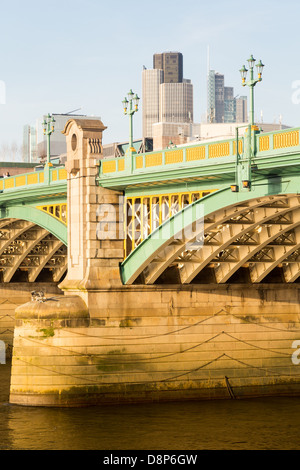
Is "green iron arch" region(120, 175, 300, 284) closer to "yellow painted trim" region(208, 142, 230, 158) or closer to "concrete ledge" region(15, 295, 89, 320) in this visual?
"yellow painted trim" region(208, 142, 230, 158)

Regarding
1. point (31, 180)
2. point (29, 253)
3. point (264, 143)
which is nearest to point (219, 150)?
point (264, 143)

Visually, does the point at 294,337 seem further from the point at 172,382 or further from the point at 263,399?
the point at 172,382

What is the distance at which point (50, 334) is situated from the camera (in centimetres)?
4019

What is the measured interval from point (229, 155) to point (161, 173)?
4038 mm

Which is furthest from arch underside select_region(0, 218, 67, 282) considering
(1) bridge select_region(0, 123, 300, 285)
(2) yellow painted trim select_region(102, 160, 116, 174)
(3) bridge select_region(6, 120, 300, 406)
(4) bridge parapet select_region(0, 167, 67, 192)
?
(2) yellow painted trim select_region(102, 160, 116, 174)

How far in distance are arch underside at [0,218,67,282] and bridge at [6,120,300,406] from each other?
40.2 ft

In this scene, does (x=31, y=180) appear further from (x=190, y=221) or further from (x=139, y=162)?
(x=190, y=221)

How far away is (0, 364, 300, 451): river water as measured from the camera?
3425cm

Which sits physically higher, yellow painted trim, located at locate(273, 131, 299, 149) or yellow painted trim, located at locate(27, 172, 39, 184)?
yellow painted trim, located at locate(27, 172, 39, 184)

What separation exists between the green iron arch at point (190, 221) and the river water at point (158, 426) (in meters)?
5.55

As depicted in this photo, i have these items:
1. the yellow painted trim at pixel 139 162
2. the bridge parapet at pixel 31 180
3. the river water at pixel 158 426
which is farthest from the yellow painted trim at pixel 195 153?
the bridge parapet at pixel 31 180

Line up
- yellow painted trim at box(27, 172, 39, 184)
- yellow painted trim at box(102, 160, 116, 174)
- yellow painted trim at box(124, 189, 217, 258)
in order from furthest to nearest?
yellow painted trim at box(27, 172, 39, 184) → yellow painted trim at box(102, 160, 116, 174) → yellow painted trim at box(124, 189, 217, 258)

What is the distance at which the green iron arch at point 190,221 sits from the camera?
3247 centimetres

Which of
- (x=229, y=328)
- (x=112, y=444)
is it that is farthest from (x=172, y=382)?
(x=112, y=444)
